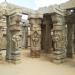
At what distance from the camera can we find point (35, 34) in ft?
40.7

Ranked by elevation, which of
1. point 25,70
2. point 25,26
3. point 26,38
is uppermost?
point 25,26

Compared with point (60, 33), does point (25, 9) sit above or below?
above

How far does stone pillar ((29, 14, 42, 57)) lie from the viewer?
12.4m

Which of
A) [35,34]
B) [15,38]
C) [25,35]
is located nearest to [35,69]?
[15,38]

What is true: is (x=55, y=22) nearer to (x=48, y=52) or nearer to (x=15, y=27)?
(x=15, y=27)

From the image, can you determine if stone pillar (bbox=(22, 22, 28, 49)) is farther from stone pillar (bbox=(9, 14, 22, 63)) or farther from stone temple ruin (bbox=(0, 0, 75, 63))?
stone pillar (bbox=(9, 14, 22, 63))

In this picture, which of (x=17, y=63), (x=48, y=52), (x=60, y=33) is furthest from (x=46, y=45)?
(x=17, y=63)

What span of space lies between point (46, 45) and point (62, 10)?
4040 millimetres

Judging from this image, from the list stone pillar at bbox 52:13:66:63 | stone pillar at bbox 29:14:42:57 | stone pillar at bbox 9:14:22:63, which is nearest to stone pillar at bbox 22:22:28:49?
stone pillar at bbox 29:14:42:57

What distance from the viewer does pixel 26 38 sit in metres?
20.0

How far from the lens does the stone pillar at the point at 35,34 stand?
1242 cm

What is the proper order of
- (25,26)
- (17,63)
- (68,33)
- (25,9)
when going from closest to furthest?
(17,63) < (68,33) < (25,9) < (25,26)

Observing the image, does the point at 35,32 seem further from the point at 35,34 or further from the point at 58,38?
the point at 58,38

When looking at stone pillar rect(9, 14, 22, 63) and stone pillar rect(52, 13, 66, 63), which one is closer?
stone pillar rect(9, 14, 22, 63)
